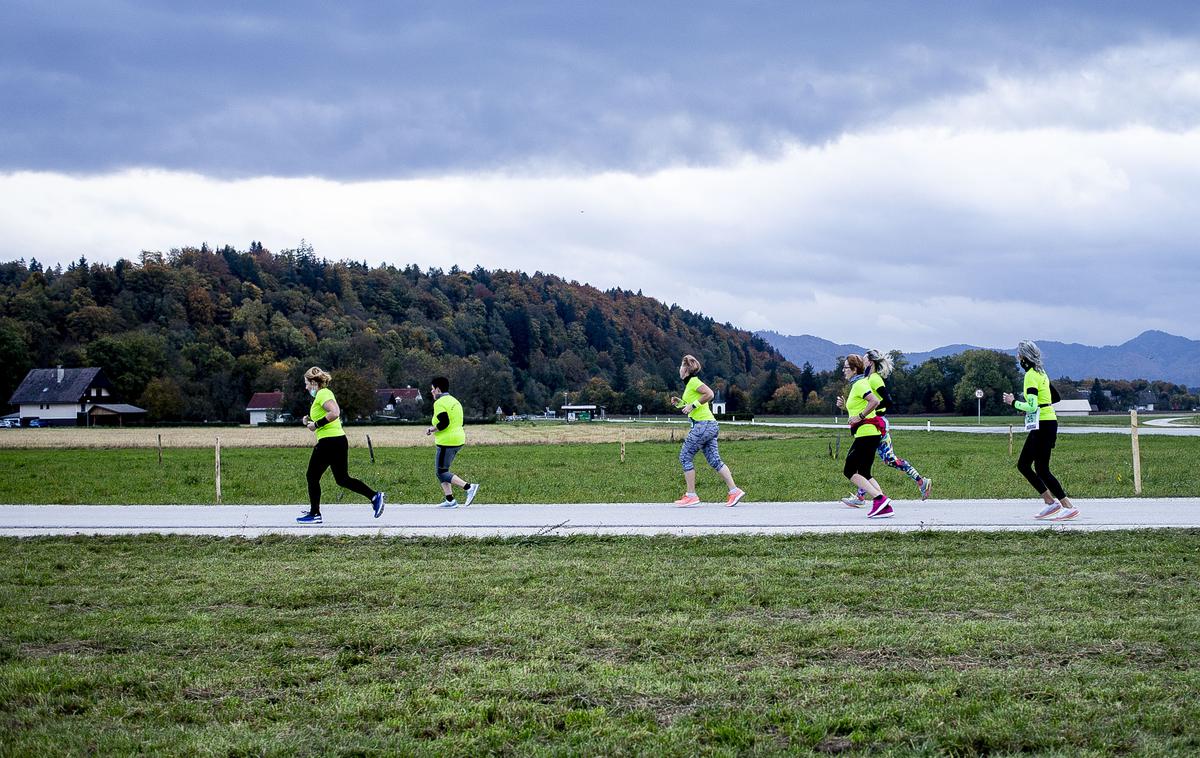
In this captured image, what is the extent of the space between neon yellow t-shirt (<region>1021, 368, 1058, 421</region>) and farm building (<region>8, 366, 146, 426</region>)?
109 metres

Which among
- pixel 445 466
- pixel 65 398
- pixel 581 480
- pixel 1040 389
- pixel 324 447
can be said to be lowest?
pixel 581 480

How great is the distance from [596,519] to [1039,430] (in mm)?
5093

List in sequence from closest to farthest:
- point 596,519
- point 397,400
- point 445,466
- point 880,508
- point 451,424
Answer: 1. point 596,519
2. point 880,508
3. point 451,424
4. point 445,466
5. point 397,400

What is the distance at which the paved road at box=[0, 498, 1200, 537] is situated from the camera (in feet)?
36.4

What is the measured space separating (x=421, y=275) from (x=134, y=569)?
590 feet

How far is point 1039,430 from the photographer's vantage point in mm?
11562

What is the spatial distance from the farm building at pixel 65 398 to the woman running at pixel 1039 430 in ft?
359

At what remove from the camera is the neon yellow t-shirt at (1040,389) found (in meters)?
11.6

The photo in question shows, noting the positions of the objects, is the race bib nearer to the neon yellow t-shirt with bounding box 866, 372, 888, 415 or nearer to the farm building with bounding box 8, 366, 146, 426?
the neon yellow t-shirt with bounding box 866, 372, 888, 415

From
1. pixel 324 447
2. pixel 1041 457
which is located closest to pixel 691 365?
pixel 1041 457

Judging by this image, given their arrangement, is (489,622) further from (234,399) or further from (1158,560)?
(234,399)

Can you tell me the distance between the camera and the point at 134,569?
8.91m

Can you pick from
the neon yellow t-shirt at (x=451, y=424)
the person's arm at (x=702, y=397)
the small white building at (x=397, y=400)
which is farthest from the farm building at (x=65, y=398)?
the person's arm at (x=702, y=397)

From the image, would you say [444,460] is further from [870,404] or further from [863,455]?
[870,404]
